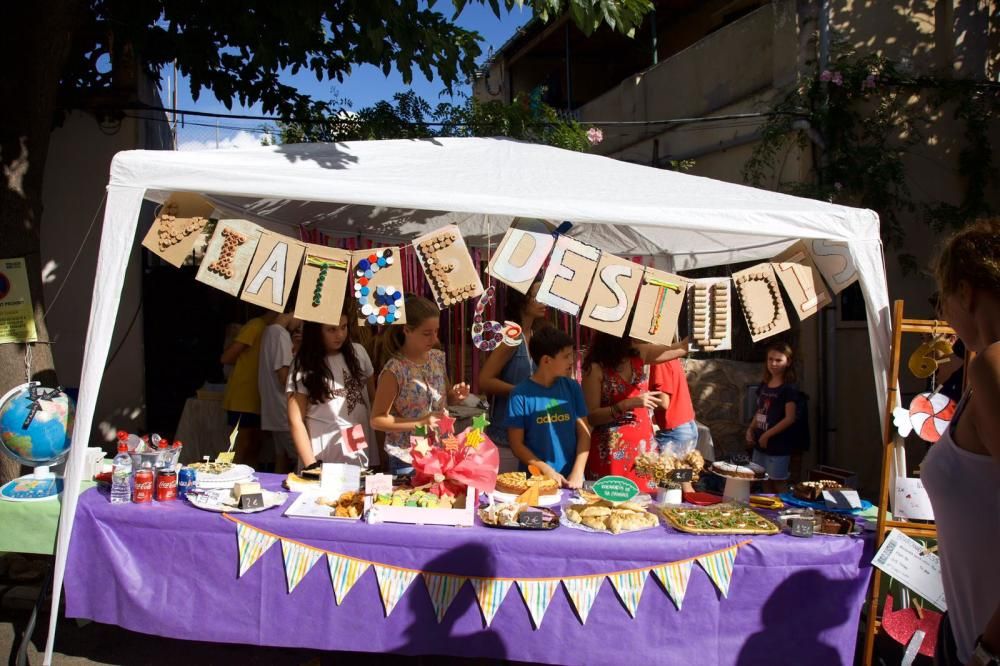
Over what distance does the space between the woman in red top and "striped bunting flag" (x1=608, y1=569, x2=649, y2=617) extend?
0.94 metres

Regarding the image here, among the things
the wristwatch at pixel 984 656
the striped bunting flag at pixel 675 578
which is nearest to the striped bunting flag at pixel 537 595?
the striped bunting flag at pixel 675 578

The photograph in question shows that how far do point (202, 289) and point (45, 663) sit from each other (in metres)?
4.06

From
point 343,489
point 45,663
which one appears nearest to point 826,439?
point 343,489

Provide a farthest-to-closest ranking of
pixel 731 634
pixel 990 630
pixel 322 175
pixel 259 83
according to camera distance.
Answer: pixel 259 83
pixel 322 175
pixel 731 634
pixel 990 630

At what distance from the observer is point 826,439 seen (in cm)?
661

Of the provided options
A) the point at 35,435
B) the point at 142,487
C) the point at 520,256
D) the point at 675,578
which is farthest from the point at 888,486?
the point at 35,435

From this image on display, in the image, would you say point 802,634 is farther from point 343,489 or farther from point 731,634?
point 343,489

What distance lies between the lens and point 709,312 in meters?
3.50

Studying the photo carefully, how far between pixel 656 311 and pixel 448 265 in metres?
0.99

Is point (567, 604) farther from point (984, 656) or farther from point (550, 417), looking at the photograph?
point (984, 656)

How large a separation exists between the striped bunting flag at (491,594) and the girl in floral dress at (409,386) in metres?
0.82

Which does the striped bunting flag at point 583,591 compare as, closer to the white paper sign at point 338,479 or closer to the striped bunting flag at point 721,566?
the striped bunting flag at point 721,566

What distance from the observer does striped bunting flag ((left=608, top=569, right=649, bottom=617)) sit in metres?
2.64

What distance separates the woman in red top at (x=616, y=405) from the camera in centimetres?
369
